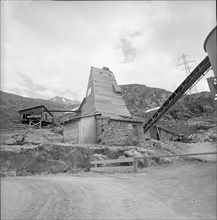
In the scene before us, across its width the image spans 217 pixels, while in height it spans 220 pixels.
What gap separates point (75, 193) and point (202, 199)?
361 centimetres

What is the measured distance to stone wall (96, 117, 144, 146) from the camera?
46.3 ft

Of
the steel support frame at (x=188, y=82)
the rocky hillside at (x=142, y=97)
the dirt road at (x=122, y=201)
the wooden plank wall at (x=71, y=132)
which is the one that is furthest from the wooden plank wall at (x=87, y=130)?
the rocky hillside at (x=142, y=97)

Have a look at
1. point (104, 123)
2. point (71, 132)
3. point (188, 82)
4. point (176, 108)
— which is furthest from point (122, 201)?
point (176, 108)

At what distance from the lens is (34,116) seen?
2775 cm

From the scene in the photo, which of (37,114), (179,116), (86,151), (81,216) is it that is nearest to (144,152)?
(86,151)

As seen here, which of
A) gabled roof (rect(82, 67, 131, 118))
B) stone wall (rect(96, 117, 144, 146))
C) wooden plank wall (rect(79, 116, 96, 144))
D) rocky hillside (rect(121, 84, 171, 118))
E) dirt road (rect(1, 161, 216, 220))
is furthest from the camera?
rocky hillside (rect(121, 84, 171, 118))

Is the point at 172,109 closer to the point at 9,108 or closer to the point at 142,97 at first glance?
the point at 142,97

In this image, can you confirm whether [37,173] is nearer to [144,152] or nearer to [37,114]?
[144,152]

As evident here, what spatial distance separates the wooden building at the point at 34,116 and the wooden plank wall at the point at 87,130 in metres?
14.6

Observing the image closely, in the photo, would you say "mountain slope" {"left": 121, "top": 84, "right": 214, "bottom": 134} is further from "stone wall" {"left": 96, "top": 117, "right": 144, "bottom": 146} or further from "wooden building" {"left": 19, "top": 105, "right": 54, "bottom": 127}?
"wooden building" {"left": 19, "top": 105, "right": 54, "bottom": 127}

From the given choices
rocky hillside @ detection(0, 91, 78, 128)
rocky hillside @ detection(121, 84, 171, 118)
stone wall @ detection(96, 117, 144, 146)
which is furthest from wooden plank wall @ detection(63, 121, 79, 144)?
rocky hillside @ detection(121, 84, 171, 118)

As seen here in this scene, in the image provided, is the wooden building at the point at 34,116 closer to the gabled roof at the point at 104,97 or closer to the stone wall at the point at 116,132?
the gabled roof at the point at 104,97

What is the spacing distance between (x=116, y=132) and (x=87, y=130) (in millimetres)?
2727

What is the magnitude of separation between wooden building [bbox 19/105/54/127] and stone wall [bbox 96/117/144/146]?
16344 mm
